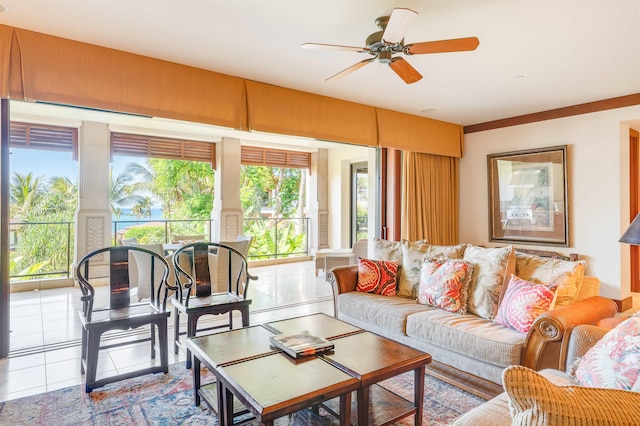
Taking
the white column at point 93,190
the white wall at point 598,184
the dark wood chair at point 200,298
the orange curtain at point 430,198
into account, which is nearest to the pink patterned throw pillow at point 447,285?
the dark wood chair at point 200,298

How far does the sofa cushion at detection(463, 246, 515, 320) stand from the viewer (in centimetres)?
283

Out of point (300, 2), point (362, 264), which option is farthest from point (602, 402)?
point (362, 264)

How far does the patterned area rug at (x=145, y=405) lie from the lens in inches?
85.0

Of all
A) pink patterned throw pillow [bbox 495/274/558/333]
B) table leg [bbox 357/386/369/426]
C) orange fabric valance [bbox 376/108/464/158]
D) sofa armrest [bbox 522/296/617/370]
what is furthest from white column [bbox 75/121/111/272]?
sofa armrest [bbox 522/296/617/370]

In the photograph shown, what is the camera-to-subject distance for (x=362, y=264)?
12.1 ft

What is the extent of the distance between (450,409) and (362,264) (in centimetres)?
160

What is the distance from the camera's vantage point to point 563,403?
2.66 feet

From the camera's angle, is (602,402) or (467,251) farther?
(467,251)

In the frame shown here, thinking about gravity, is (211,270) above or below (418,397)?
above

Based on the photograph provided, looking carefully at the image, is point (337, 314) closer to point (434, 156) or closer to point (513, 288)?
point (513, 288)

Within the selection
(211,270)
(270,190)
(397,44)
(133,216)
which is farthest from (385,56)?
(133,216)

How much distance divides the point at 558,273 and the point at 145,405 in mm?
2932

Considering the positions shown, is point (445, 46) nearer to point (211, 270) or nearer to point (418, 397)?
point (418, 397)

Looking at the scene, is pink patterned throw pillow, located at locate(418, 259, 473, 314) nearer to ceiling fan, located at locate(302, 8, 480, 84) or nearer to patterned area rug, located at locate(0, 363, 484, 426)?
patterned area rug, located at locate(0, 363, 484, 426)
